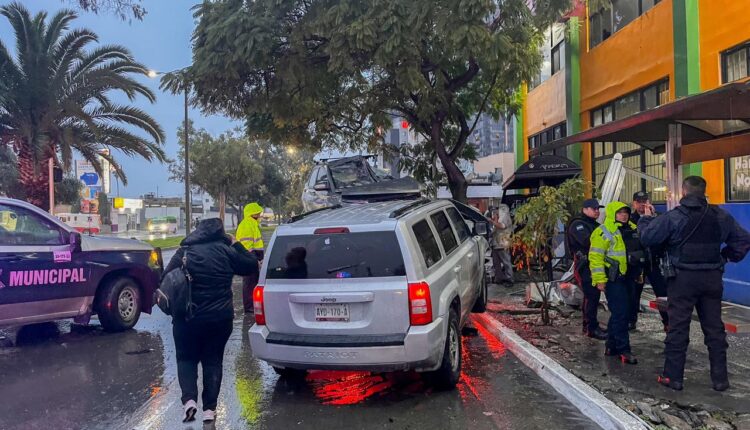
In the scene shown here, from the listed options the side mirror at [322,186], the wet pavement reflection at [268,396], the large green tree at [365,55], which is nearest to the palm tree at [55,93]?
the large green tree at [365,55]

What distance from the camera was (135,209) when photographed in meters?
76.8

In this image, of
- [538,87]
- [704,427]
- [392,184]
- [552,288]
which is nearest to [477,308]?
[552,288]

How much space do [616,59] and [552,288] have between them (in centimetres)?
730

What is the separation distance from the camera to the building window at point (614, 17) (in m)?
12.6

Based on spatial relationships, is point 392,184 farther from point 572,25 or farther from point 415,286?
point 572,25

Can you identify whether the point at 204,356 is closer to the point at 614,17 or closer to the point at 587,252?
the point at 587,252

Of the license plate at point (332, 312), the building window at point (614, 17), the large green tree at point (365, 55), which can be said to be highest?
the building window at point (614, 17)

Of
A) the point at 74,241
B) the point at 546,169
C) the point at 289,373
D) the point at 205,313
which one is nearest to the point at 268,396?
the point at 289,373

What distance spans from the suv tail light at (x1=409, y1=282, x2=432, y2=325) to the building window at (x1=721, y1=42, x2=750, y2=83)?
7677 mm

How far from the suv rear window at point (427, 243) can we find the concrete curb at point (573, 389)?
1.63 metres

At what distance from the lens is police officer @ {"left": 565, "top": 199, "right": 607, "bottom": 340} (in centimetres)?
680

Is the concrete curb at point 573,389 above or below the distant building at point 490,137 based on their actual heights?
below

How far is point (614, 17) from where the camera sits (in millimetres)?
13742

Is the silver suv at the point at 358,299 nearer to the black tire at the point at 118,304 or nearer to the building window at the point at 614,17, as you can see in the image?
the black tire at the point at 118,304
